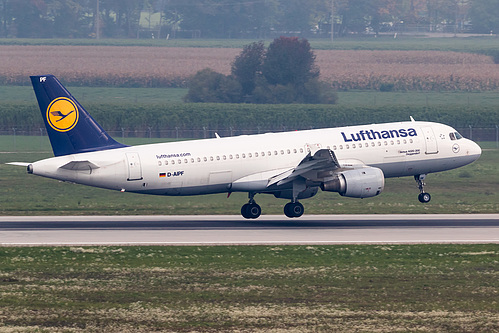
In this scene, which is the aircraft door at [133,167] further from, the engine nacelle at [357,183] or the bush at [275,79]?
the bush at [275,79]

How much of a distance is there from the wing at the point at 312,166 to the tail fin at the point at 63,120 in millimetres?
9855

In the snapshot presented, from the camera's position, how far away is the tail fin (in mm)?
42344

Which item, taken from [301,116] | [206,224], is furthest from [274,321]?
[301,116]

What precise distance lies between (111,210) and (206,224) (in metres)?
9.33

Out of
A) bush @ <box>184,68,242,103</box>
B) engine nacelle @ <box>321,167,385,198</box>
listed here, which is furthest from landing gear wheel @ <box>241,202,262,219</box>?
bush @ <box>184,68,242,103</box>

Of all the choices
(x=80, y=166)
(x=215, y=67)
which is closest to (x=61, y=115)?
(x=80, y=166)

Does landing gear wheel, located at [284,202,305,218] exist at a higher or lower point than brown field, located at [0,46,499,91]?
lower

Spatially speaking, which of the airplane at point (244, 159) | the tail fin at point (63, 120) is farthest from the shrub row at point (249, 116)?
the tail fin at point (63, 120)

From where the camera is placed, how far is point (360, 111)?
3898 inches

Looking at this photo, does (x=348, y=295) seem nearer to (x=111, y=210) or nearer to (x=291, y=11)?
(x=111, y=210)

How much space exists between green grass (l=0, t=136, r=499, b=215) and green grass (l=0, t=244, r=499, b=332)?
15897 millimetres

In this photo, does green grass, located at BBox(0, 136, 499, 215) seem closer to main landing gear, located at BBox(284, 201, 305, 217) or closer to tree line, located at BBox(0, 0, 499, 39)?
main landing gear, located at BBox(284, 201, 305, 217)

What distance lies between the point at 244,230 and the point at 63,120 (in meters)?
10.3

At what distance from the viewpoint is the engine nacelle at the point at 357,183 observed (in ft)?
145
